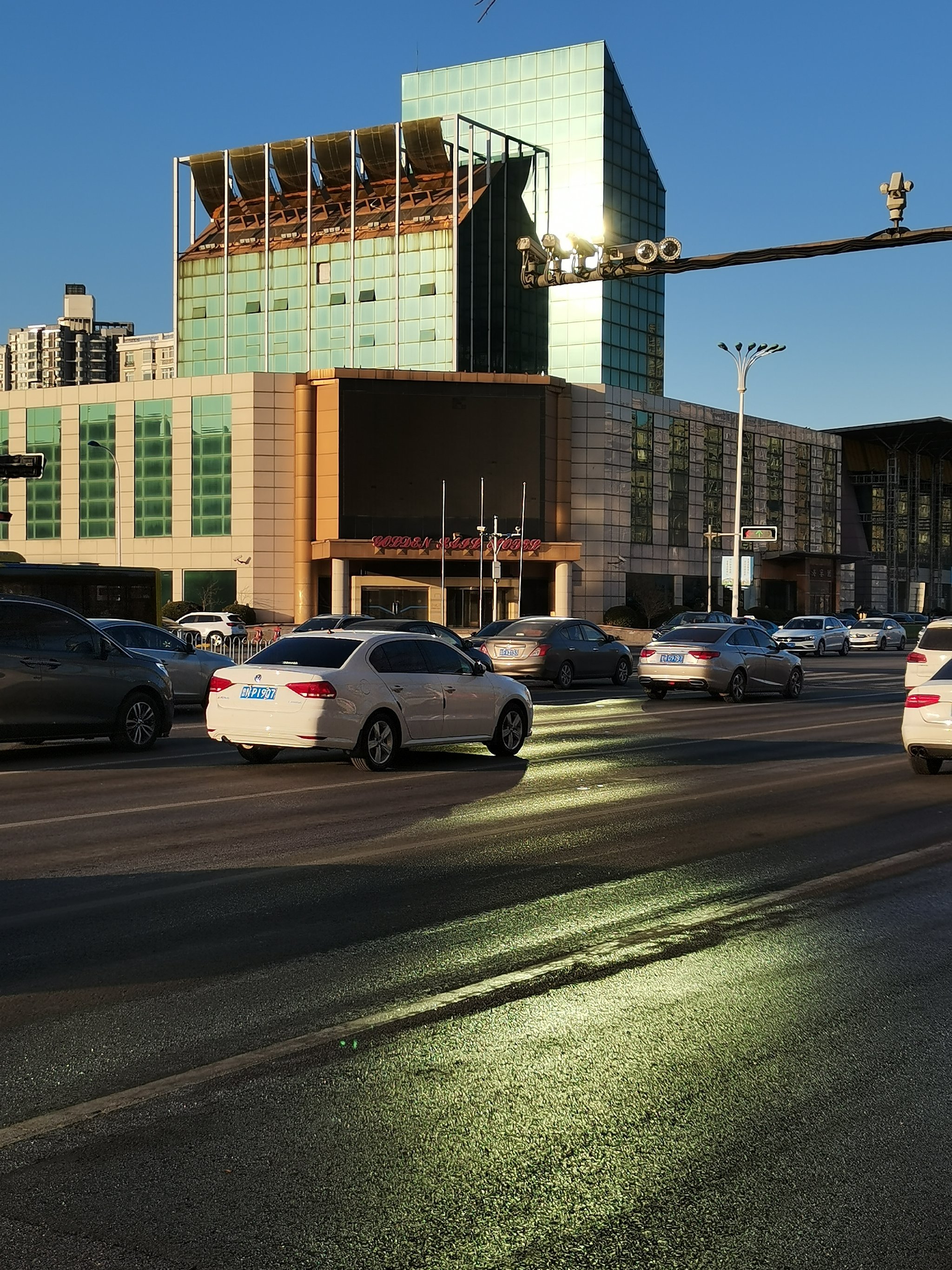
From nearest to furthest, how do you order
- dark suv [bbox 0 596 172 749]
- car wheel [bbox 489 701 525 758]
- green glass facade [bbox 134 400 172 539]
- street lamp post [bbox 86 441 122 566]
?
dark suv [bbox 0 596 172 749], car wheel [bbox 489 701 525 758], street lamp post [bbox 86 441 122 566], green glass facade [bbox 134 400 172 539]

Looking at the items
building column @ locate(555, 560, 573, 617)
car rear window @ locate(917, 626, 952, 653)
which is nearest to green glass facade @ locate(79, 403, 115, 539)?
building column @ locate(555, 560, 573, 617)

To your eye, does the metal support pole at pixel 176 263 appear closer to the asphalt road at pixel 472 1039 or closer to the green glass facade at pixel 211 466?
the green glass facade at pixel 211 466

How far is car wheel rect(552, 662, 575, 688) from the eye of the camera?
3231 centimetres

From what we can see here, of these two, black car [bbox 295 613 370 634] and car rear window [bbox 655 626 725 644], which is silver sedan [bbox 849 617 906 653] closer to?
car rear window [bbox 655 626 725 644]

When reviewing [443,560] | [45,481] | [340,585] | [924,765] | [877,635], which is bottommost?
[877,635]

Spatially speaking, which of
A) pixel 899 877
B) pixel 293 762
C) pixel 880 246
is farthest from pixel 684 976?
pixel 880 246

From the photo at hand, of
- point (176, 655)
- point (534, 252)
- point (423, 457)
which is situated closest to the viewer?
point (534, 252)

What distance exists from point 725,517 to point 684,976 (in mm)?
92060

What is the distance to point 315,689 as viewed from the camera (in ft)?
48.5

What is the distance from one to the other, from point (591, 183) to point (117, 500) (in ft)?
154

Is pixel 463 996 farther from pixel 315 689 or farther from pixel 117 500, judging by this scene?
pixel 117 500

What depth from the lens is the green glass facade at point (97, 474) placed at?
281 ft

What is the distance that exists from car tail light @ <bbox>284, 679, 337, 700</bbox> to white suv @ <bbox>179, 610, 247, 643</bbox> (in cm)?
4911

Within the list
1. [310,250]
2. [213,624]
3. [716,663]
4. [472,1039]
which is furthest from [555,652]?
[310,250]
